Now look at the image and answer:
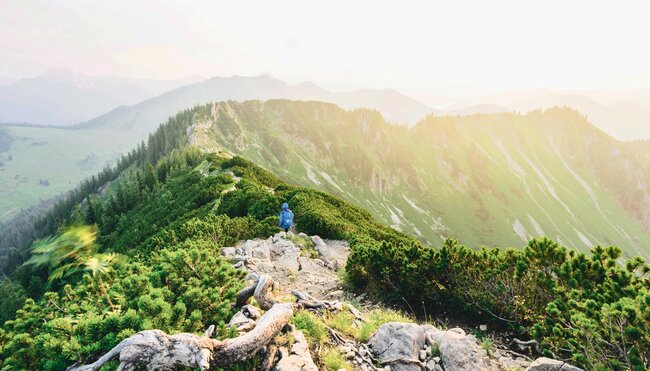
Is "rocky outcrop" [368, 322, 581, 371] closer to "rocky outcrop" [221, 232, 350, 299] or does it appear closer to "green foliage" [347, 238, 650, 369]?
"green foliage" [347, 238, 650, 369]

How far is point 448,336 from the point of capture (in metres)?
9.03

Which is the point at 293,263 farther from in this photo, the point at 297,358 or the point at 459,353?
the point at 297,358

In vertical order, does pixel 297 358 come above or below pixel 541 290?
above

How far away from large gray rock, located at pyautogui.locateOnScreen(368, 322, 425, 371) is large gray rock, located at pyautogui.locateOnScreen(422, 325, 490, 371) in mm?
532

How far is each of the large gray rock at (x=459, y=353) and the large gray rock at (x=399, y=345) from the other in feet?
1.75

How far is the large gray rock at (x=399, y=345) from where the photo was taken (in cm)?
834

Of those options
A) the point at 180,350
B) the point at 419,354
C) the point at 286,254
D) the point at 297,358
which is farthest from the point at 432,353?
the point at 286,254

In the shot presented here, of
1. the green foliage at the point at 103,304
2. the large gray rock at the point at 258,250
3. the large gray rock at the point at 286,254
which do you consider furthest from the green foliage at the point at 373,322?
the large gray rock at the point at 258,250

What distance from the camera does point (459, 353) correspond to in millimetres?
8586

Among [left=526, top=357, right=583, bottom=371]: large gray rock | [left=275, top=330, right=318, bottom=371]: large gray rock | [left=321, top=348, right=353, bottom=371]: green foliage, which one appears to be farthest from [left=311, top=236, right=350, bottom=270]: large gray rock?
[left=526, top=357, right=583, bottom=371]: large gray rock

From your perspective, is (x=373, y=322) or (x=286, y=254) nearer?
(x=373, y=322)

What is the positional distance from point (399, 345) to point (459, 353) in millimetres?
1559

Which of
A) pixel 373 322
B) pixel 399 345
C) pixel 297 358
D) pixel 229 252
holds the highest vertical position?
pixel 297 358

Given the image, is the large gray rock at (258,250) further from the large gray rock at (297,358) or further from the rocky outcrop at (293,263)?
the large gray rock at (297,358)
